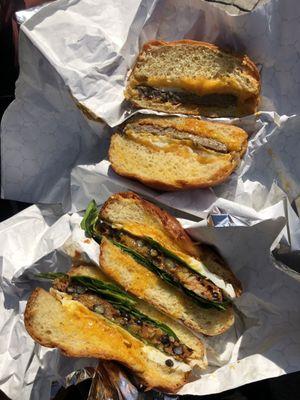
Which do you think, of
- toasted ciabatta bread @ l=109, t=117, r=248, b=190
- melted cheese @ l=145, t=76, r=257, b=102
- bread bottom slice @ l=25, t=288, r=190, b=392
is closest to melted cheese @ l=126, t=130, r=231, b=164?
toasted ciabatta bread @ l=109, t=117, r=248, b=190

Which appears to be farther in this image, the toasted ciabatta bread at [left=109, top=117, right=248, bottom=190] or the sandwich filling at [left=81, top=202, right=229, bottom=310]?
the toasted ciabatta bread at [left=109, top=117, right=248, bottom=190]

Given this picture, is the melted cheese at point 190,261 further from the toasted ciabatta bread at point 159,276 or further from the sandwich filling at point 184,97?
the sandwich filling at point 184,97

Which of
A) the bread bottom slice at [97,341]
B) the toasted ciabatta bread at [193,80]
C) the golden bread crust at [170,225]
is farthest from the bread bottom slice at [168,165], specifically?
the bread bottom slice at [97,341]

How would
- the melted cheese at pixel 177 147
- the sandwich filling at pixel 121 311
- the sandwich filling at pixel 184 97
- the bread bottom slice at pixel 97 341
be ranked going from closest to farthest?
the bread bottom slice at pixel 97 341 < the sandwich filling at pixel 121 311 < the melted cheese at pixel 177 147 < the sandwich filling at pixel 184 97

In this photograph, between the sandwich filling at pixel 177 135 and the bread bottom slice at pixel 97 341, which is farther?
the sandwich filling at pixel 177 135

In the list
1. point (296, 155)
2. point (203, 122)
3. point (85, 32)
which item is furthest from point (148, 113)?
point (296, 155)

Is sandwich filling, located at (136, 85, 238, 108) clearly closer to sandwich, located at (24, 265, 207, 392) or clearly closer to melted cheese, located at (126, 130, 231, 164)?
melted cheese, located at (126, 130, 231, 164)

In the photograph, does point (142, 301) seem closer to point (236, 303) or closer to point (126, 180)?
point (236, 303)
